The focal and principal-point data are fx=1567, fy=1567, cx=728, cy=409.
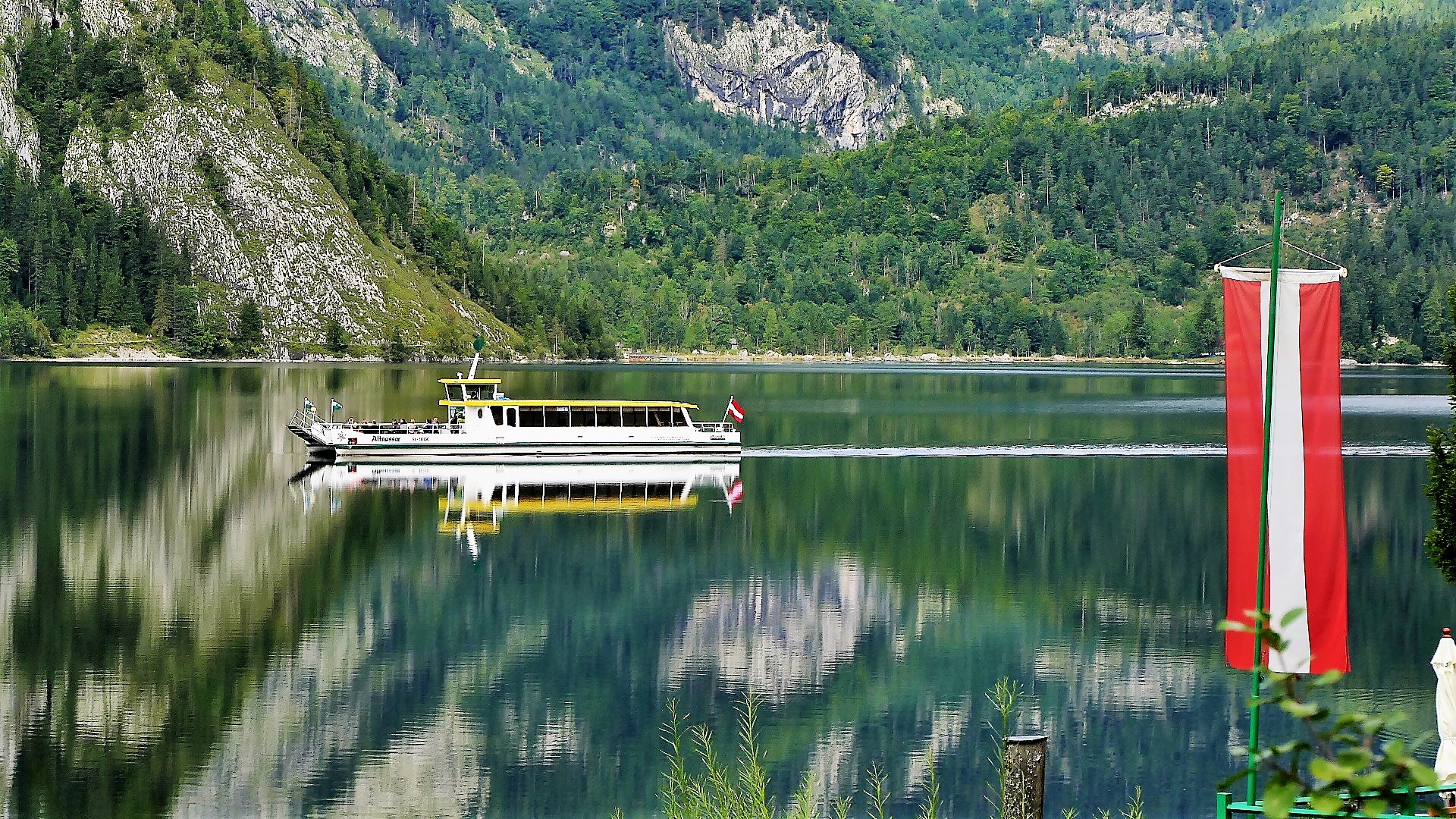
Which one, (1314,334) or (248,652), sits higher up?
(1314,334)

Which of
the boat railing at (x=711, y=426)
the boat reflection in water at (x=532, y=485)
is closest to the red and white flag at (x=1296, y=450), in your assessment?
the boat reflection in water at (x=532, y=485)

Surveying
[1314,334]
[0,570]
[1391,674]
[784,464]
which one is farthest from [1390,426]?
[1314,334]

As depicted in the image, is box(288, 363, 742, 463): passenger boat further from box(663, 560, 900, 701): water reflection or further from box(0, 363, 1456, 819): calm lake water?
box(663, 560, 900, 701): water reflection

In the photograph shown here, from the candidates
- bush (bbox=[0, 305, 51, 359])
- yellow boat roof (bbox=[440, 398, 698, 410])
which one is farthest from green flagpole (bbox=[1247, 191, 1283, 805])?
bush (bbox=[0, 305, 51, 359])

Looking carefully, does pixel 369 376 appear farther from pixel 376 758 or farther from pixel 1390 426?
pixel 376 758

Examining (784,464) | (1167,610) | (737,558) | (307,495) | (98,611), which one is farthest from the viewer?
(784,464)

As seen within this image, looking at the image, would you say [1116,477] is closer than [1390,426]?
Yes

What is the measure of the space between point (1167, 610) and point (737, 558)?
13175 mm

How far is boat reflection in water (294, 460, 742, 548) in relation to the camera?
57.4 m

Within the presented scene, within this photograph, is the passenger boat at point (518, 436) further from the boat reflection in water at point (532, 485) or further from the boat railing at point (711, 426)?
the boat reflection in water at point (532, 485)

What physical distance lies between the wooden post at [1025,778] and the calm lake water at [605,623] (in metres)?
8.86

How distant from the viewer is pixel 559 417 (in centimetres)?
7694

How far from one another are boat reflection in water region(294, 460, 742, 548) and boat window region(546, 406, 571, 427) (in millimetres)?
3027

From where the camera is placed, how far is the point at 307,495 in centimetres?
6016
